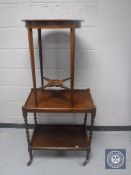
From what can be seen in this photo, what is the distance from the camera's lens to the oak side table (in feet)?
5.31

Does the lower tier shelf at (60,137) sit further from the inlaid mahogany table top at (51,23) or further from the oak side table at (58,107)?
the inlaid mahogany table top at (51,23)

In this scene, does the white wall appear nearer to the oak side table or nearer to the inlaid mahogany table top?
the oak side table

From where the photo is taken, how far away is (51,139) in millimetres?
2064

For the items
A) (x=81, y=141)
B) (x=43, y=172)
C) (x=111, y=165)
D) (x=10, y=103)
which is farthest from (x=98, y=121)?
(x=10, y=103)

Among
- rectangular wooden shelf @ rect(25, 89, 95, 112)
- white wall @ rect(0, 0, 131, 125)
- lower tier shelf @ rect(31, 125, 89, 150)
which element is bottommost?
lower tier shelf @ rect(31, 125, 89, 150)

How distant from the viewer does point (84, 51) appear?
6.89ft

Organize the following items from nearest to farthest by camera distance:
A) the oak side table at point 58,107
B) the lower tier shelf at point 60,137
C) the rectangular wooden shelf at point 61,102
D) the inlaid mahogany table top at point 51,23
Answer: the inlaid mahogany table top at point 51,23 < the oak side table at point 58,107 < the rectangular wooden shelf at point 61,102 < the lower tier shelf at point 60,137

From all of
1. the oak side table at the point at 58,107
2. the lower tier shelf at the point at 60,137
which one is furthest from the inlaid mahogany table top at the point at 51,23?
the lower tier shelf at the point at 60,137

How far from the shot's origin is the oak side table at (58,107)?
162cm

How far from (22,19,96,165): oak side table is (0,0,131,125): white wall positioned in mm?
180

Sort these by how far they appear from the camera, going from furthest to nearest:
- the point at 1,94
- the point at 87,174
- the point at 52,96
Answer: the point at 1,94 < the point at 52,96 < the point at 87,174

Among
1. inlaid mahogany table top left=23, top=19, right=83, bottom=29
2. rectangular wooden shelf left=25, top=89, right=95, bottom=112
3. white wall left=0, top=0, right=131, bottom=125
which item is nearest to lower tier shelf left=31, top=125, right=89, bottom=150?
white wall left=0, top=0, right=131, bottom=125

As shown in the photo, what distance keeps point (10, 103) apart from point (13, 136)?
360mm

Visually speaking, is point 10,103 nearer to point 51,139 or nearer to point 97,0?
point 51,139
